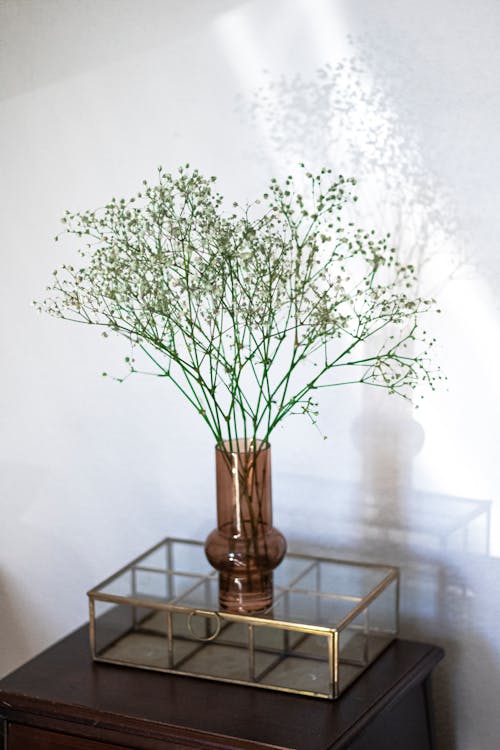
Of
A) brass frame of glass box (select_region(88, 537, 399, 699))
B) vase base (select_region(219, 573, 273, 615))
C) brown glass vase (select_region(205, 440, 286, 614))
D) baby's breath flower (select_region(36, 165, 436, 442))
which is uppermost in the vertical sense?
baby's breath flower (select_region(36, 165, 436, 442))

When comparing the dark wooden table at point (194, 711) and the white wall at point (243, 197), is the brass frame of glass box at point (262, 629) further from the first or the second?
the white wall at point (243, 197)

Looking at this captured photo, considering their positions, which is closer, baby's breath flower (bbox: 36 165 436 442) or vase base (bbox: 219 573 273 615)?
baby's breath flower (bbox: 36 165 436 442)

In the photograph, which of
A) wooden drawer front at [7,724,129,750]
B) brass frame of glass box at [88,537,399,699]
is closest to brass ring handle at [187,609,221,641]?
brass frame of glass box at [88,537,399,699]

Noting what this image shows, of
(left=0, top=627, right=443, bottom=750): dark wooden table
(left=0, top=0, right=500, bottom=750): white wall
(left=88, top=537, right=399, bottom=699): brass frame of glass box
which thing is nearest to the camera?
(left=0, top=627, right=443, bottom=750): dark wooden table

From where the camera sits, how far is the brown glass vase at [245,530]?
169 centimetres

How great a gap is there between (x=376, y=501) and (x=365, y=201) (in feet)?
1.84

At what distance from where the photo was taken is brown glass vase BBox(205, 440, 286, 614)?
169cm

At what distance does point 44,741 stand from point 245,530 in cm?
47

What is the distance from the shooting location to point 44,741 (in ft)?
5.43

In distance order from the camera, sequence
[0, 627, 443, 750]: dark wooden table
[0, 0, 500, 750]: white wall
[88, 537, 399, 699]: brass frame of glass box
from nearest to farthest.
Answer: [0, 627, 443, 750]: dark wooden table, [88, 537, 399, 699]: brass frame of glass box, [0, 0, 500, 750]: white wall

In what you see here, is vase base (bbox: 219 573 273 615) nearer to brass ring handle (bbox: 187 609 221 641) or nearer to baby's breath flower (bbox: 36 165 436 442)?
brass ring handle (bbox: 187 609 221 641)

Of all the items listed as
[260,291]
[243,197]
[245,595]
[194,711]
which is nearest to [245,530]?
[245,595]

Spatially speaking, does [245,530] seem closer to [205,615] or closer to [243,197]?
[205,615]

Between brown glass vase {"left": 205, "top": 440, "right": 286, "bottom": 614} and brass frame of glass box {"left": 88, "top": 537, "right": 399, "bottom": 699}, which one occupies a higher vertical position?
brown glass vase {"left": 205, "top": 440, "right": 286, "bottom": 614}
